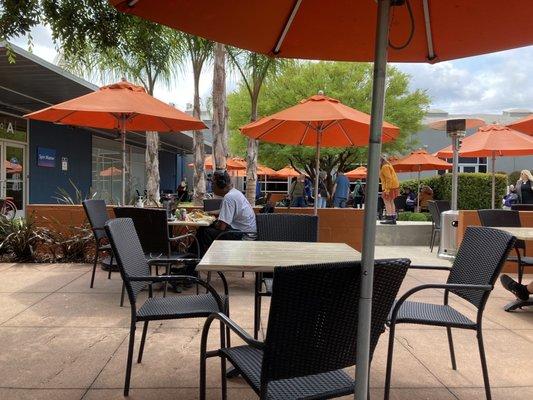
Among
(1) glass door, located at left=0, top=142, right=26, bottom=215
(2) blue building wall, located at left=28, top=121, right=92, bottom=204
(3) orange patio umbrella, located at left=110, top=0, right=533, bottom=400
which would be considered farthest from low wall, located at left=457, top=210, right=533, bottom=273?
(1) glass door, located at left=0, top=142, right=26, bottom=215

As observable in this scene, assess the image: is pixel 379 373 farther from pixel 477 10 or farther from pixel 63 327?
pixel 63 327

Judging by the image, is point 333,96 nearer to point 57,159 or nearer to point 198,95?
point 198,95

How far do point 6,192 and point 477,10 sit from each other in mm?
14425

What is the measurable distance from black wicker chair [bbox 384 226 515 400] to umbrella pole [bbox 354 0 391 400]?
93cm

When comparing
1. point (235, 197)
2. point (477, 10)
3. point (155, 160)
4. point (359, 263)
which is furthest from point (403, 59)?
point (155, 160)

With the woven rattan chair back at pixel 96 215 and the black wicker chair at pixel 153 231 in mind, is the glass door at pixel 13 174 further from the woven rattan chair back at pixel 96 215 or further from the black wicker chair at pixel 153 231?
the black wicker chair at pixel 153 231

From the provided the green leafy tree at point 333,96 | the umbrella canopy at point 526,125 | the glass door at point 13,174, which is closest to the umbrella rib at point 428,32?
the umbrella canopy at point 526,125

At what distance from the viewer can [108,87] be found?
6.78 metres

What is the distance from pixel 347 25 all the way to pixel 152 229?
319cm

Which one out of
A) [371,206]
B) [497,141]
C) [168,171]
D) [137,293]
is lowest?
[137,293]

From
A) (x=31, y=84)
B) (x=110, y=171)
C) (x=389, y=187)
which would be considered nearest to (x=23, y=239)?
(x=31, y=84)

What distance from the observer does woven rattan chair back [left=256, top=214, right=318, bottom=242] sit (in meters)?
4.45

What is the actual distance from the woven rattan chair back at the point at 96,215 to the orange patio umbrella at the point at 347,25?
11.7 feet

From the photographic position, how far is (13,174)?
46.6ft
